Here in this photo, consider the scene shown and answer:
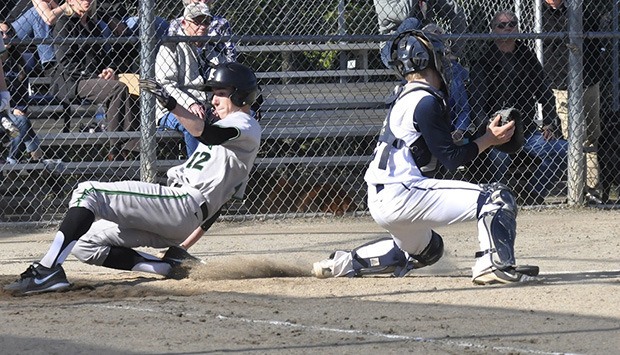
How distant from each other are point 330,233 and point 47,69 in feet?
9.90

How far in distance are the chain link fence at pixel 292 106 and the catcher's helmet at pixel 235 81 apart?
2.56m

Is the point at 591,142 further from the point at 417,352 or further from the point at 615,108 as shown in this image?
the point at 417,352

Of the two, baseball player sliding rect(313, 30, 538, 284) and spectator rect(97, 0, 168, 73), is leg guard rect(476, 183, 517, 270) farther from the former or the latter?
spectator rect(97, 0, 168, 73)

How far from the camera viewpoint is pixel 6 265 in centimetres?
721

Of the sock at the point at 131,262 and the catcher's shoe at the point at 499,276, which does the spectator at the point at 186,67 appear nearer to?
the sock at the point at 131,262

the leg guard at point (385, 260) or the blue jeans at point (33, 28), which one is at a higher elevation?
the blue jeans at point (33, 28)

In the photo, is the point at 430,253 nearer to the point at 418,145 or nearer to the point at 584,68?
the point at 418,145

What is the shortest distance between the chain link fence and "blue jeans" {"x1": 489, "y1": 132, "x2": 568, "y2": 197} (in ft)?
0.06

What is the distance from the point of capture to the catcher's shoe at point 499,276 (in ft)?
18.7

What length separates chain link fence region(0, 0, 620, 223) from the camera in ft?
29.5

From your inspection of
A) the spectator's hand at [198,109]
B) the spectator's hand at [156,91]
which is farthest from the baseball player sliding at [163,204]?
the spectator's hand at [198,109]

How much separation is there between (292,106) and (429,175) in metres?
3.82

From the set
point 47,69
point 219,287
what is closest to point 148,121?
point 47,69

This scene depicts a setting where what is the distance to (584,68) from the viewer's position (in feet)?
32.0
